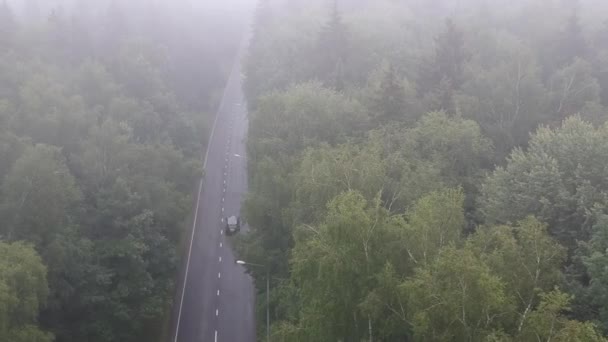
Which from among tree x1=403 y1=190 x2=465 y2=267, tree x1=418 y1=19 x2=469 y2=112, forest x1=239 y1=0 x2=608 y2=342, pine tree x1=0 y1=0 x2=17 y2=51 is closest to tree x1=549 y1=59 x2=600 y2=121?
forest x1=239 y1=0 x2=608 y2=342

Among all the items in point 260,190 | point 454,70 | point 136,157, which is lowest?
point 260,190

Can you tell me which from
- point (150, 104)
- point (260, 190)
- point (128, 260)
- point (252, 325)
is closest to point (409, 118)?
point (260, 190)

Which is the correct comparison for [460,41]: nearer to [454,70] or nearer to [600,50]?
[454,70]

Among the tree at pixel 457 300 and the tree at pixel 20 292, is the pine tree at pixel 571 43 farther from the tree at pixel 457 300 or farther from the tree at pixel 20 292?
the tree at pixel 20 292

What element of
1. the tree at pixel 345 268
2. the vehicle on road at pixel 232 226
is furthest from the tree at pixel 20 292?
the vehicle on road at pixel 232 226

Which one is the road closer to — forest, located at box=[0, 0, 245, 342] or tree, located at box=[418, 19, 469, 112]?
forest, located at box=[0, 0, 245, 342]

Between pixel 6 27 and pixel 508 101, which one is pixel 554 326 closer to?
pixel 508 101
